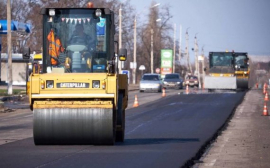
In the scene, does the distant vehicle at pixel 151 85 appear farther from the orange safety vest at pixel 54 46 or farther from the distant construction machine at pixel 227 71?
the orange safety vest at pixel 54 46

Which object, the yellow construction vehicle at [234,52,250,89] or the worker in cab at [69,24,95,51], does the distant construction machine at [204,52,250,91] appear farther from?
the worker in cab at [69,24,95,51]

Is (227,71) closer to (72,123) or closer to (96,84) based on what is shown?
(96,84)

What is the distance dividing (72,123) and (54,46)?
9.35 feet

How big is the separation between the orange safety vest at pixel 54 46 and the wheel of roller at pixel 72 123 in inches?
90.2

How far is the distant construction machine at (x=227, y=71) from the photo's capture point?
5908cm

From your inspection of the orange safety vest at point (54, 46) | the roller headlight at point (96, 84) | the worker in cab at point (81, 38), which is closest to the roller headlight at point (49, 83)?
the roller headlight at point (96, 84)

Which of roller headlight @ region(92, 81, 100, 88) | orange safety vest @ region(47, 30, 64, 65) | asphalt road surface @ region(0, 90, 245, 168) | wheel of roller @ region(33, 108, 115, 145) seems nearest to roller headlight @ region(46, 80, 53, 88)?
wheel of roller @ region(33, 108, 115, 145)

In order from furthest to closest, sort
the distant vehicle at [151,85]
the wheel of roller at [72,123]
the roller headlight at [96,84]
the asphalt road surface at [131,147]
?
1. the distant vehicle at [151,85]
2. the roller headlight at [96,84]
3. the wheel of roller at [72,123]
4. the asphalt road surface at [131,147]

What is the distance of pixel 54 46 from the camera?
58.4ft

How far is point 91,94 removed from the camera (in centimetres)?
1584

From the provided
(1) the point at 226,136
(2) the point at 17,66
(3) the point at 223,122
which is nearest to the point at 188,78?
(2) the point at 17,66

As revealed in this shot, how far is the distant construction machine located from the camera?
194 feet

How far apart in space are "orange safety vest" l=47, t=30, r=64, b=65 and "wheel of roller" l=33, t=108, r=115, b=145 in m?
2.29

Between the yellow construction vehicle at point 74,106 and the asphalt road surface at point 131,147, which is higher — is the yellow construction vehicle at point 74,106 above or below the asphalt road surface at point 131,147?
above
